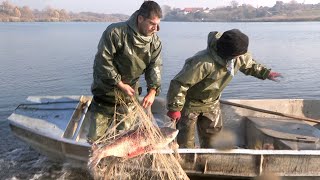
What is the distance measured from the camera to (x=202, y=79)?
596 cm

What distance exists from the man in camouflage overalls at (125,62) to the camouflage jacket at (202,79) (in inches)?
14.4

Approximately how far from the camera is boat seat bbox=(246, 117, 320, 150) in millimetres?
6695

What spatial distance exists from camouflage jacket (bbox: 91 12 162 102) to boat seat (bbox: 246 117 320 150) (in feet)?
8.06

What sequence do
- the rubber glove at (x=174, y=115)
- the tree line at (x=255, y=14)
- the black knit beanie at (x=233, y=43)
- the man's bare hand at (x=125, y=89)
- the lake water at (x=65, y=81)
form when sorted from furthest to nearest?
the tree line at (x=255, y=14), the lake water at (x=65, y=81), the rubber glove at (x=174, y=115), the black knit beanie at (x=233, y=43), the man's bare hand at (x=125, y=89)

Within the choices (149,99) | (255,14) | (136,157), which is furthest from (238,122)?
(255,14)

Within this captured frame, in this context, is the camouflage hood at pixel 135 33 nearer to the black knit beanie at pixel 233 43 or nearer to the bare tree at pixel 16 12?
the black knit beanie at pixel 233 43

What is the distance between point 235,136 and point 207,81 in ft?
7.64

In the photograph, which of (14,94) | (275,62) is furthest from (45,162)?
(275,62)

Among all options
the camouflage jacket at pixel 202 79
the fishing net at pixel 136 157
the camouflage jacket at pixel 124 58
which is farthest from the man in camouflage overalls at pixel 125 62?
the camouflage jacket at pixel 202 79

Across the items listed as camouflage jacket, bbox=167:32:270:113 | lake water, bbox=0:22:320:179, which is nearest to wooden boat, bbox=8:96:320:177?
camouflage jacket, bbox=167:32:270:113

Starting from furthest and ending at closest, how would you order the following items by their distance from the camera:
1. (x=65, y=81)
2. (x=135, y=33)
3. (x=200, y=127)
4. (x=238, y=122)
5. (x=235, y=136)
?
(x=65, y=81)
(x=238, y=122)
(x=235, y=136)
(x=200, y=127)
(x=135, y=33)

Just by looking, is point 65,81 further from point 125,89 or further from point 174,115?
point 125,89

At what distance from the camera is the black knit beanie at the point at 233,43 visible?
5531mm

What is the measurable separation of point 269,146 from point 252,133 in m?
0.80
